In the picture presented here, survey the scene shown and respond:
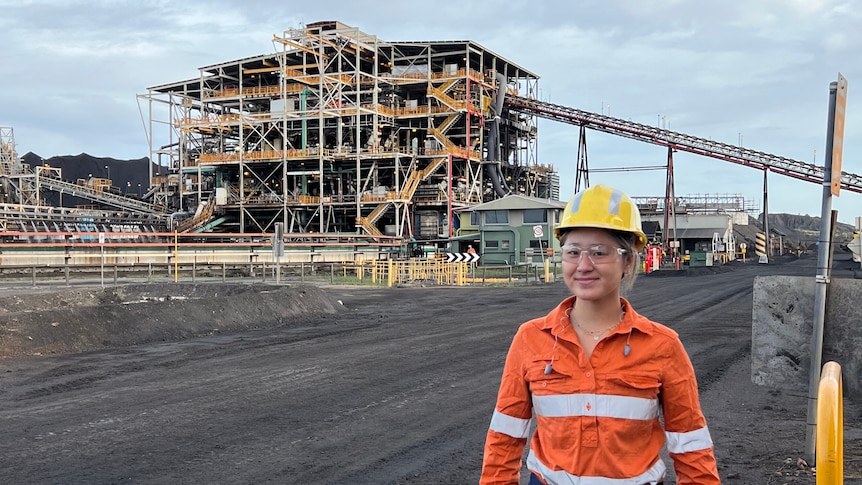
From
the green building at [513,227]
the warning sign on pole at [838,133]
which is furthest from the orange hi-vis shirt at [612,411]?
the green building at [513,227]

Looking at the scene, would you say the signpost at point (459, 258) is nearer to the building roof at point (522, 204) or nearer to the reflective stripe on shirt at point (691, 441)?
the building roof at point (522, 204)

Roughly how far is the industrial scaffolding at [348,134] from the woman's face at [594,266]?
200ft

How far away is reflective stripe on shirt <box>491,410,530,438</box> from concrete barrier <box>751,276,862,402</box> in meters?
3.78

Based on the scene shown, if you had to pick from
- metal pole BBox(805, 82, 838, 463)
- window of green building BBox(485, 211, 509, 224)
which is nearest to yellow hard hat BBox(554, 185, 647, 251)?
metal pole BBox(805, 82, 838, 463)

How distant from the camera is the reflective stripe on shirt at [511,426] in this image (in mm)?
3121

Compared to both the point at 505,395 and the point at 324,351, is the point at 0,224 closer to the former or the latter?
the point at 324,351

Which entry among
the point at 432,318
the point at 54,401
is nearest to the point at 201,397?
the point at 54,401

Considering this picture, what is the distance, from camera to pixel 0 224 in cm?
4919

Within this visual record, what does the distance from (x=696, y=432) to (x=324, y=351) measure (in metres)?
11.6

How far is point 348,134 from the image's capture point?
236ft

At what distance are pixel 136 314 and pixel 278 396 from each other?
25.8 ft

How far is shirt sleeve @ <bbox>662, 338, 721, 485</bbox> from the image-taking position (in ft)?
9.75

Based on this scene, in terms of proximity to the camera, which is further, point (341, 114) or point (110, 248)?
point (341, 114)

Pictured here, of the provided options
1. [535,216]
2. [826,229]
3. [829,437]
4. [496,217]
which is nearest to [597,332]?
[829,437]
